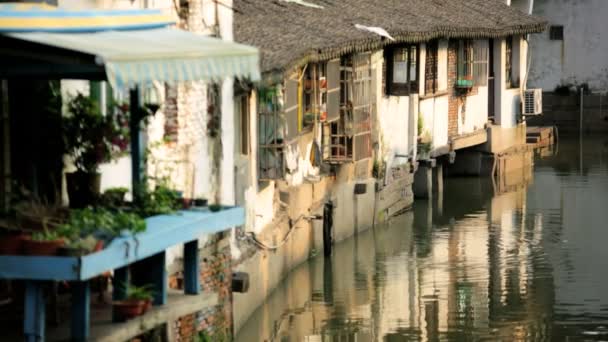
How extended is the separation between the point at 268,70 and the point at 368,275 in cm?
524

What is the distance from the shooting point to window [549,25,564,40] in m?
43.8

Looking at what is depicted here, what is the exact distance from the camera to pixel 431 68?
30.1 m

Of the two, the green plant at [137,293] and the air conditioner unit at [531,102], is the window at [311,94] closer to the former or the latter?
the green plant at [137,293]

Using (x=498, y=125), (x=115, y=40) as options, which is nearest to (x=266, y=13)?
(x=115, y=40)

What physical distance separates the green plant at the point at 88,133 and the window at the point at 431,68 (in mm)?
18399

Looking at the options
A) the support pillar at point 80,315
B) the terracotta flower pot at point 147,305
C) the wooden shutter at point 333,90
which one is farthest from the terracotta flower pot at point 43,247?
the wooden shutter at point 333,90

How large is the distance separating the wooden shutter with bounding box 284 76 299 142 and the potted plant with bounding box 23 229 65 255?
10.2m

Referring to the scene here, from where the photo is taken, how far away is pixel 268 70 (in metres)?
17.6

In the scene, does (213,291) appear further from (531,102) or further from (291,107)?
(531,102)

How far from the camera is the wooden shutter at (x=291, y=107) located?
65.5 ft

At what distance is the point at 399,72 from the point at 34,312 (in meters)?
18.4

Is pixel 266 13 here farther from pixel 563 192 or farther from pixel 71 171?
pixel 563 192

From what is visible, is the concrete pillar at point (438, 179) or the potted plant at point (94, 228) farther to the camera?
the concrete pillar at point (438, 179)

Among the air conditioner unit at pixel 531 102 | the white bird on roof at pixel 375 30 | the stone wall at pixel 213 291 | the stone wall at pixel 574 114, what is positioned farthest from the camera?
the stone wall at pixel 574 114
